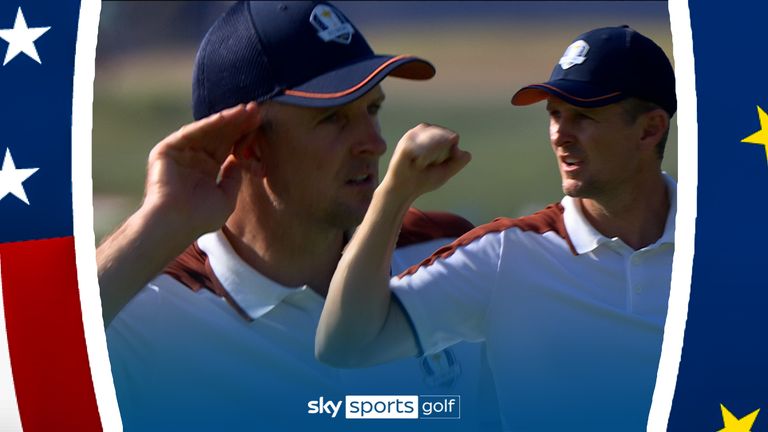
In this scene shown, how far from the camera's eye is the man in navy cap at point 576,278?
10.0ft

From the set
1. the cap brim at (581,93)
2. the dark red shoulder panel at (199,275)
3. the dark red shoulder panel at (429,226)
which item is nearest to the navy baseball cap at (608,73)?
the cap brim at (581,93)

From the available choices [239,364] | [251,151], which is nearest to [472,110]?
[251,151]

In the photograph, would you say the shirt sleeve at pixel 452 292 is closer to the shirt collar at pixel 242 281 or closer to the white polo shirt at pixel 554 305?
the white polo shirt at pixel 554 305


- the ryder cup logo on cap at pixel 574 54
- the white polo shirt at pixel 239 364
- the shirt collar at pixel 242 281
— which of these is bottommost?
the white polo shirt at pixel 239 364

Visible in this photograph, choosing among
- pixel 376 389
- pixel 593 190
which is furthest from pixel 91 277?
pixel 593 190

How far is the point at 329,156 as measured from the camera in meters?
2.99

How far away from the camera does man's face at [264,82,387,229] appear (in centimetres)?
298

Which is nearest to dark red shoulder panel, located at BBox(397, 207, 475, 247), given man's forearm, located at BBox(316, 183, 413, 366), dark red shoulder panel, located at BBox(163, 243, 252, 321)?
man's forearm, located at BBox(316, 183, 413, 366)

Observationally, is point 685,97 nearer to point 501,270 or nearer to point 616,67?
point 616,67

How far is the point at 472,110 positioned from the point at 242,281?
2.53 ft

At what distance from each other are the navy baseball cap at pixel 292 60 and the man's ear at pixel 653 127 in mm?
658

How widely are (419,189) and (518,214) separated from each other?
1.05 feet

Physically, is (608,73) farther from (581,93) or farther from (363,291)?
(363,291)

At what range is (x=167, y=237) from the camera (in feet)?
9.87
